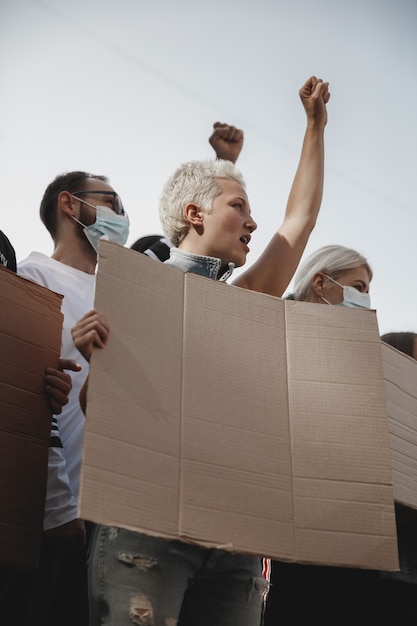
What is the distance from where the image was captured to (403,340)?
3391mm

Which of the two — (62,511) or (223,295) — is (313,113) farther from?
(62,511)

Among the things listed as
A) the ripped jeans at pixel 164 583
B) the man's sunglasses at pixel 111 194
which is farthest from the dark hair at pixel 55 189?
the ripped jeans at pixel 164 583

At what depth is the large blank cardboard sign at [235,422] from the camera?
1711 millimetres

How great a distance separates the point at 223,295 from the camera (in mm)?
2027

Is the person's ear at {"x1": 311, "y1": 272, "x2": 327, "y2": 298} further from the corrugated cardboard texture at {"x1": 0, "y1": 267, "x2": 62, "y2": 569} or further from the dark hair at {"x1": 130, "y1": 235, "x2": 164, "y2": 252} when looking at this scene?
the corrugated cardboard texture at {"x1": 0, "y1": 267, "x2": 62, "y2": 569}

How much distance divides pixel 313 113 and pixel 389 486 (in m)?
1.50

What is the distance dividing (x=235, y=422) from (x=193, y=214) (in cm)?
91

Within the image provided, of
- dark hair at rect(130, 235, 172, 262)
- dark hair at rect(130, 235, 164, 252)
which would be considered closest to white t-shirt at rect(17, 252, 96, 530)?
dark hair at rect(130, 235, 172, 262)

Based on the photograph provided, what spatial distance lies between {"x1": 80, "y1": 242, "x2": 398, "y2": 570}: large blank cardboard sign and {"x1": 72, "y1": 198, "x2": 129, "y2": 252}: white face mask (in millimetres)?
1348

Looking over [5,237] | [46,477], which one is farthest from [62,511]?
[5,237]

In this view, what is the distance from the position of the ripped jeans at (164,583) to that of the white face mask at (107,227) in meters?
1.60

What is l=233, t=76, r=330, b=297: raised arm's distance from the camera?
2.68m

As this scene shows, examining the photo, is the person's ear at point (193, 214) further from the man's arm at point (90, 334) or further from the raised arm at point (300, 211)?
the man's arm at point (90, 334)

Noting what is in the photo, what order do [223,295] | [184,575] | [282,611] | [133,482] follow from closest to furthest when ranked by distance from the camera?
[133,482] → [184,575] → [223,295] → [282,611]
